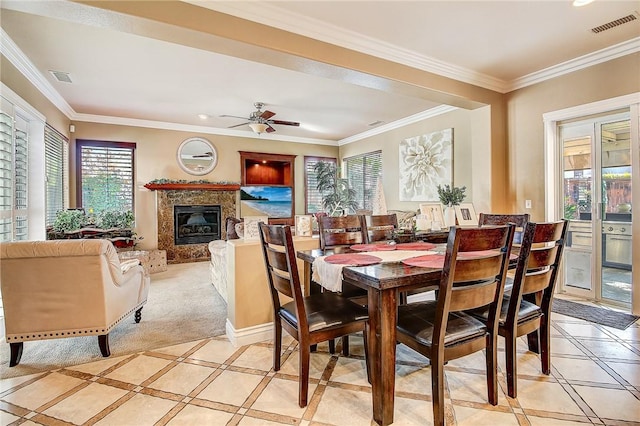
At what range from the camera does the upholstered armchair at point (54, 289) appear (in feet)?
7.18

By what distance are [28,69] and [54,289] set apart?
2.93 metres

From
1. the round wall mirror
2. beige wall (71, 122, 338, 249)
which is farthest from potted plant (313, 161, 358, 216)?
the round wall mirror

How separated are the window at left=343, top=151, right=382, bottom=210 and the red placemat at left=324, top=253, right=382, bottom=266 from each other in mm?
4886

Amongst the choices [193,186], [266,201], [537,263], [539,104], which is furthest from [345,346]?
[266,201]

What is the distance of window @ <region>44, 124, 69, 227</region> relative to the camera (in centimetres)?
447

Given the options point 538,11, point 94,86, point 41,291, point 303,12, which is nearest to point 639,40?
point 538,11

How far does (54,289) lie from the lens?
7.41ft

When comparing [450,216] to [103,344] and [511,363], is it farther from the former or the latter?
[103,344]

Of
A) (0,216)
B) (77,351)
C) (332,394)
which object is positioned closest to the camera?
(332,394)

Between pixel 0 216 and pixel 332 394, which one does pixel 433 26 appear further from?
pixel 0 216

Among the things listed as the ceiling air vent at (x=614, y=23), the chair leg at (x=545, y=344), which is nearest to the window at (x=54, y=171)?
the chair leg at (x=545, y=344)

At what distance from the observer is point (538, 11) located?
8.49 ft

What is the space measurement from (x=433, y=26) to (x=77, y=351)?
160 inches

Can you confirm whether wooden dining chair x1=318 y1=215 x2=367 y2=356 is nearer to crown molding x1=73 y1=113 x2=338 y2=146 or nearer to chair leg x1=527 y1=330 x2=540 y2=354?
chair leg x1=527 y1=330 x2=540 y2=354
